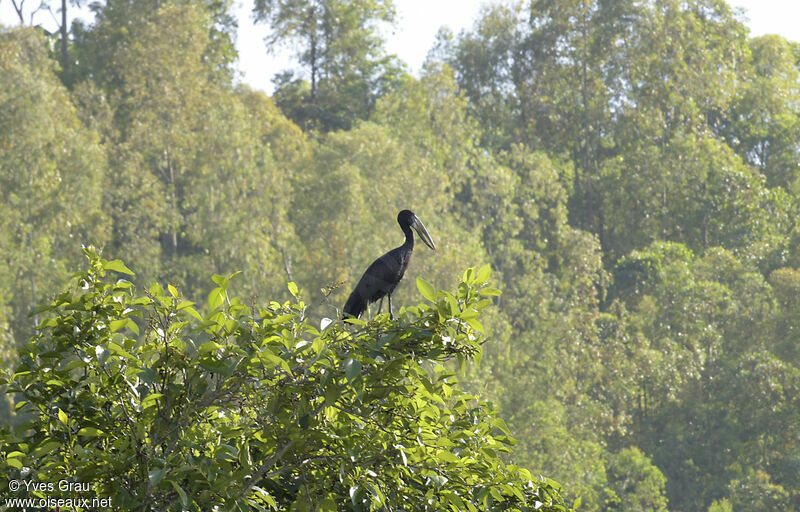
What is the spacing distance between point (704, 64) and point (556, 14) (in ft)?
17.5

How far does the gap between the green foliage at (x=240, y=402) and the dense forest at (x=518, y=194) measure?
15.9m

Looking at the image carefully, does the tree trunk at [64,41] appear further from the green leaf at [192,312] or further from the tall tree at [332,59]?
the green leaf at [192,312]

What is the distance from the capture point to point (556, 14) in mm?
36562

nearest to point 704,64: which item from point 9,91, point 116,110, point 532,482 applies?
point 116,110

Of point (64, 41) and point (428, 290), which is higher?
point (64, 41)

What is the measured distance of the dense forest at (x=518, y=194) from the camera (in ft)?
79.6

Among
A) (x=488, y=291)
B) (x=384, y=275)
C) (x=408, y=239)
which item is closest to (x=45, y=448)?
(x=488, y=291)

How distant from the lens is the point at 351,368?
363 cm

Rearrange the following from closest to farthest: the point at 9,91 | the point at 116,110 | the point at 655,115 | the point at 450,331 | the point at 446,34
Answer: the point at 450,331 → the point at 9,91 → the point at 116,110 → the point at 655,115 → the point at 446,34

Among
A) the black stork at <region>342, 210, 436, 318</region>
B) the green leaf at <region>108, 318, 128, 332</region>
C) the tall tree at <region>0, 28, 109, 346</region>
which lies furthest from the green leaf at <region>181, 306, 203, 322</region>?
the tall tree at <region>0, 28, 109, 346</region>

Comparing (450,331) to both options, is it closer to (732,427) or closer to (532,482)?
(532,482)

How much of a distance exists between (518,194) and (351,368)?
27.8m

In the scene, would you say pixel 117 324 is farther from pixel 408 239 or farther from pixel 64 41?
pixel 64 41

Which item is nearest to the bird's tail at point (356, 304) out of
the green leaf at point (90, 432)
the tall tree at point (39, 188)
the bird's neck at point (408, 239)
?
the bird's neck at point (408, 239)
